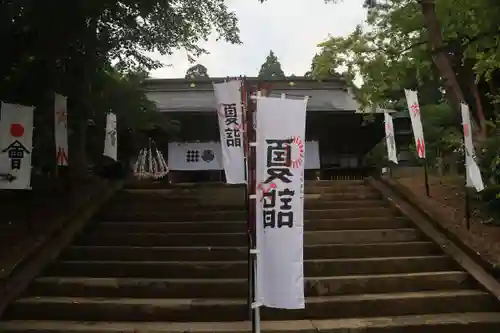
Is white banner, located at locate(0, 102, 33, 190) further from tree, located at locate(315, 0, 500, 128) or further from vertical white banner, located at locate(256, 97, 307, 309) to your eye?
tree, located at locate(315, 0, 500, 128)

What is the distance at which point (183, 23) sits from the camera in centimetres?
938

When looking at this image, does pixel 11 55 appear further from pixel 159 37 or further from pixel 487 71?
pixel 487 71

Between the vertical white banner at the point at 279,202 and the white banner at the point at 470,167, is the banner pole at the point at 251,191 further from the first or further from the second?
the white banner at the point at 470,167

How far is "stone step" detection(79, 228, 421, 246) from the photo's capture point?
24.2ft

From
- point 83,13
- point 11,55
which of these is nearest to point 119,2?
point 83,13

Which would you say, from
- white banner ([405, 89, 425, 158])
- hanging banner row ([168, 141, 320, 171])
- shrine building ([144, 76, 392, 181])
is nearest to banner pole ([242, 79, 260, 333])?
white banner ([405, 89, 425, 158])

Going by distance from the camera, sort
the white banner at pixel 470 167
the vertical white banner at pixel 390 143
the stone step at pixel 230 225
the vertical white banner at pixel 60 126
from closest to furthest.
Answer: the white banner at pixel 470 167, the vertical white banner at pixel 60 126, the stone step at pixel 230 225, the vertical white banner at pixel 390 143

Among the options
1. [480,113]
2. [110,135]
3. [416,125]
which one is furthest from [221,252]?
[480,113]

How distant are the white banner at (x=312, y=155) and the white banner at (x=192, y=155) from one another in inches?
107

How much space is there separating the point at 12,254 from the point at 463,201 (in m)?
6.89

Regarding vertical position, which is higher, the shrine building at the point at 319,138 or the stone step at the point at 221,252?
the shrine building at the point at 319,138

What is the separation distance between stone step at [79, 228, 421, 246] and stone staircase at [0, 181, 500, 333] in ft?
0.05

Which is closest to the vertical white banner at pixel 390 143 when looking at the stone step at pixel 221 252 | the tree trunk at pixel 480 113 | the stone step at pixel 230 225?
the tree trunk at pixel 480 113

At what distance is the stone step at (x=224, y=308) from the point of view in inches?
223
